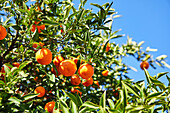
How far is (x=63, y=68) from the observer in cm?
183

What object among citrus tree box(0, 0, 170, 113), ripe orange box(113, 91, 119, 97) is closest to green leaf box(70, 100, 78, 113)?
citrus tree box(0, 0, 170, 113)

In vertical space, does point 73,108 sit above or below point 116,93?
below

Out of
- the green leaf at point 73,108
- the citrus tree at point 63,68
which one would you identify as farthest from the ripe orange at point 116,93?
the green leaf at point 73,108

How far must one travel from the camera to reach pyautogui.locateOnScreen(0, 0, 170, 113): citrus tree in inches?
38.1

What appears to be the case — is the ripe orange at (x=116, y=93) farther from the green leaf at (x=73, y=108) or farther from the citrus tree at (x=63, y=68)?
the green leaf at (x=73, y=108)

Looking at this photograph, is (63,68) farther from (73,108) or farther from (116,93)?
(116,93)

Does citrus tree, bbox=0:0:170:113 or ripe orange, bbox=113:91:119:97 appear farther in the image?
ripe orange, bbox=113:91:119:97

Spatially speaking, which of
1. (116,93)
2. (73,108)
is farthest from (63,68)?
(116,93)

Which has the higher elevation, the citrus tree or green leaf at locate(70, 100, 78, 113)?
the citrus tree

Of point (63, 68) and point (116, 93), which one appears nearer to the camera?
point (63, 68)

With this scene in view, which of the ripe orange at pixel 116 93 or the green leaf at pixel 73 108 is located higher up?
the ripe orange at pixel 116 93

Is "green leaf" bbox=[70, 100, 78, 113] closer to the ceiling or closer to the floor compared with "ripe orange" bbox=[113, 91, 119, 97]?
closer to the floor

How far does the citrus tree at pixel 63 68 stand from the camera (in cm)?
97

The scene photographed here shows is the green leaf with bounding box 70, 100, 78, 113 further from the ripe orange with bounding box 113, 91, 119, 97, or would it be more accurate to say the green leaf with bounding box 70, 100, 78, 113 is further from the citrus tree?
the ripe orange with bounding box 113, 91, 119, 97
